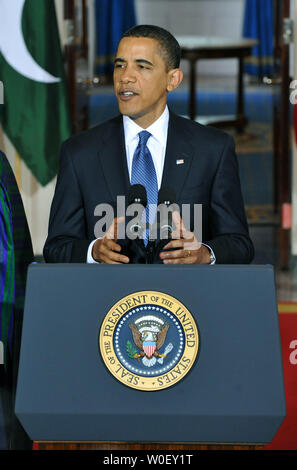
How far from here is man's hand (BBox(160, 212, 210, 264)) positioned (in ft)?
6.02

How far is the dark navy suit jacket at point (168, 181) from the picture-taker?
2.32 metres

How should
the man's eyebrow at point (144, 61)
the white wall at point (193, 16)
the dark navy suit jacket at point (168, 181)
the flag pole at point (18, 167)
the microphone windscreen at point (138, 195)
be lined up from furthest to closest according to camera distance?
the white wall at point (193, 16)
the flag pole at point (18, 167)
the dark navy suit jacket at point (168, 181)
the man's eyebrow at point (144, 61)
the microphone windscreen at point (138, 195)

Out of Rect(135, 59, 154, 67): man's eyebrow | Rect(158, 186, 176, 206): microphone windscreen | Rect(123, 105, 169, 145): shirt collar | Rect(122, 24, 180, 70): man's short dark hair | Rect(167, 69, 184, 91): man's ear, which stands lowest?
Rect(158, 186, 176, 206): microphone windscreen

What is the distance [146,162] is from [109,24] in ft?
36.7

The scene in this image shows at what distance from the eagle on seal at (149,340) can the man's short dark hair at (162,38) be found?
88 centimetres

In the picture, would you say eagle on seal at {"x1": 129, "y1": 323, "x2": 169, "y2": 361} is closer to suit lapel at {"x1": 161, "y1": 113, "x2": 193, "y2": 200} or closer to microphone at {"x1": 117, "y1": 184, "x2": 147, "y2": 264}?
microphone at {"x1": 117, "y1": 184, "x2": 147, "y2": 264}

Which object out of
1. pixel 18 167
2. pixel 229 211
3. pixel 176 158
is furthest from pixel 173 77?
pixel 18 167

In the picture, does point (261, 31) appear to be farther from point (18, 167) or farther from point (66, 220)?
point (66, 220)

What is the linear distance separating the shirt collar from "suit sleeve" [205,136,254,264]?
0.18 meters

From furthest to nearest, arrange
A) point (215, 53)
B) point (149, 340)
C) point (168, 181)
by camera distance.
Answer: point (215, 53), point (168, 181), point (149, 340)

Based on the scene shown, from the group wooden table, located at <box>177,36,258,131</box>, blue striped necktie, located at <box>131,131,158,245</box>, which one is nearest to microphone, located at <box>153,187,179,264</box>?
blue striped necktie, located at <box>131,131,158,245</box>

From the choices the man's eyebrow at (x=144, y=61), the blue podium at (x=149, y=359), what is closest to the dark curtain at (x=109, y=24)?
the man's eyebrow at (x=144, y=61)

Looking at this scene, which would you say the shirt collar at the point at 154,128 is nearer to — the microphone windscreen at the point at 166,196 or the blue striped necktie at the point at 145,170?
the blue striped necktie at the point at 145,170

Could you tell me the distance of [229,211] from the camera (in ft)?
7.72
